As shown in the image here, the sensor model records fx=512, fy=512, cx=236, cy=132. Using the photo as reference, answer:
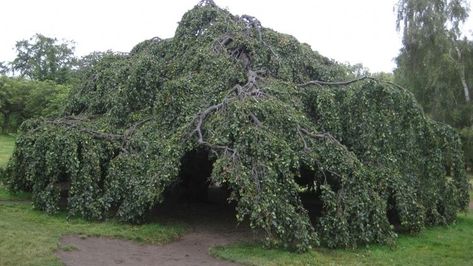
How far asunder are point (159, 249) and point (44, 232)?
163cm

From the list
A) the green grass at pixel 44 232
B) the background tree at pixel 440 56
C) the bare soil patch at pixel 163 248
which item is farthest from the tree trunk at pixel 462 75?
the green grass at pixel 44 232

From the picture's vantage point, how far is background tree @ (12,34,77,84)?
3619 cm

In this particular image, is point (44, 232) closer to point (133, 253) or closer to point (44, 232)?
point (44, 232)

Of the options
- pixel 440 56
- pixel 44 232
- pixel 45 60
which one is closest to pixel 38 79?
pixel 45 60

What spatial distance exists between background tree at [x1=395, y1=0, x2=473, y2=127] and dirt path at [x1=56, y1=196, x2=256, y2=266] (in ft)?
48.7

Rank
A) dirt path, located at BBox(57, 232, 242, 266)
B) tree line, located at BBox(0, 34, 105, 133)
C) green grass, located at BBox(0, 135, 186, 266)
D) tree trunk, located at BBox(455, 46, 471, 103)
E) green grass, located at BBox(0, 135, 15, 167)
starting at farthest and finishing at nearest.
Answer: tree line, located at BBox(0, 34, 105, 133)
tree trunk, located at BBox(455, 46, 471, 103)
green grass, located at BBox(0, 135, 15, 167)
dirt path, located at BBox(57, 232, 242, 266)
green grass, located at BBox(0, 135, 186, 266)

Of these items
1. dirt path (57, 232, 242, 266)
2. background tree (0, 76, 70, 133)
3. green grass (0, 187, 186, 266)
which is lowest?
dirt path (57, 232, 242, 266)

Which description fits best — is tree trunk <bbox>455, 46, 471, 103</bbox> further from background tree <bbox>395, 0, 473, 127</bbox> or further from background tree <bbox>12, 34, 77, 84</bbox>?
background tree <bbox>12, 34, 77, 84</bbox>

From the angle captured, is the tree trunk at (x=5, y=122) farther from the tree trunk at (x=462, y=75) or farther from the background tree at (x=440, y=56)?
the tree trunk at (x=462, y=75)

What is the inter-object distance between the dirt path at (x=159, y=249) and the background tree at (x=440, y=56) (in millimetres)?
14839

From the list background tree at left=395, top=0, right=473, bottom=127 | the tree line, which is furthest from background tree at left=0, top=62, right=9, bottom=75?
background tree at left=395, top=0, right=473, bottom=127

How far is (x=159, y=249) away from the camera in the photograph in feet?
22.7

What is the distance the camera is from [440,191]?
8891 millimetres

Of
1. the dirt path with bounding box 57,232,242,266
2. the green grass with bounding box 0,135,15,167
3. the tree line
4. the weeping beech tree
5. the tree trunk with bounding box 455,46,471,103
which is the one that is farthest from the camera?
the tree line
